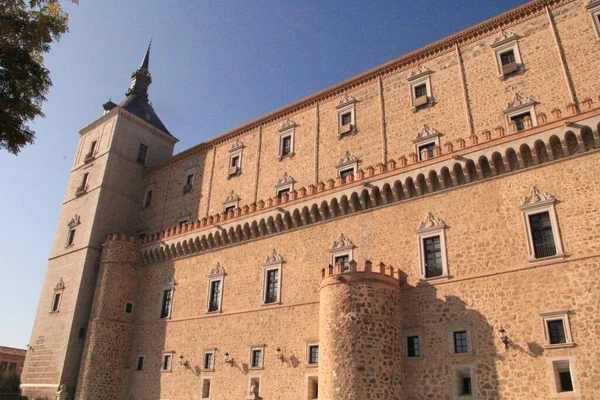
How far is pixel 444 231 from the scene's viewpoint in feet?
58.7

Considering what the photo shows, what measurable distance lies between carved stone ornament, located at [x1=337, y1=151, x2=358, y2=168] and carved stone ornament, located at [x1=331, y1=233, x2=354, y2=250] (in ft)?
13.7

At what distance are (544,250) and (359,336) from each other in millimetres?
6442

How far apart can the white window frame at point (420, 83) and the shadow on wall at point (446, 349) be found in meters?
8.56

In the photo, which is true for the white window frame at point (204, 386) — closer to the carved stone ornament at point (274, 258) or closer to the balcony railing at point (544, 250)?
the carved stone ornament at point (274, 258)

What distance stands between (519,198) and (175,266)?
18.2m

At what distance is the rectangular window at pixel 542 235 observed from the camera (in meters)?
15.6

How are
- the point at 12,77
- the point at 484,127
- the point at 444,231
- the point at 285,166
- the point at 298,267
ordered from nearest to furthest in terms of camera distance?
1. the point at 12,77
2. the point at 444,231
3. the point at 484,127
4. the point at 298,267
5. the point at 285,166

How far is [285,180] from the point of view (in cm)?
2564

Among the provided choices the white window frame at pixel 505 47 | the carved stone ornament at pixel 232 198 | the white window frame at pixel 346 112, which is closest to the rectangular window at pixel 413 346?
the white window frame at pixel 346 112

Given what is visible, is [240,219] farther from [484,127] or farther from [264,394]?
[484,127]

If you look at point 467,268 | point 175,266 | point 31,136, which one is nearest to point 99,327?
point 175,266

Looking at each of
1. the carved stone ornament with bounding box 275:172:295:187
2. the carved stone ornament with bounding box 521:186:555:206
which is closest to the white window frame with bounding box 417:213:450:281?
the carved stone ornament with bounding box 521:186:555:206

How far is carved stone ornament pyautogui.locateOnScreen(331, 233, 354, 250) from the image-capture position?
20.3m

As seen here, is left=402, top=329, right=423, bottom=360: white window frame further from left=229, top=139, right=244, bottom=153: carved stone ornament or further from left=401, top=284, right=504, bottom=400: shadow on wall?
left=229, top=139, right=244, bottom=153: carved stone ornament
